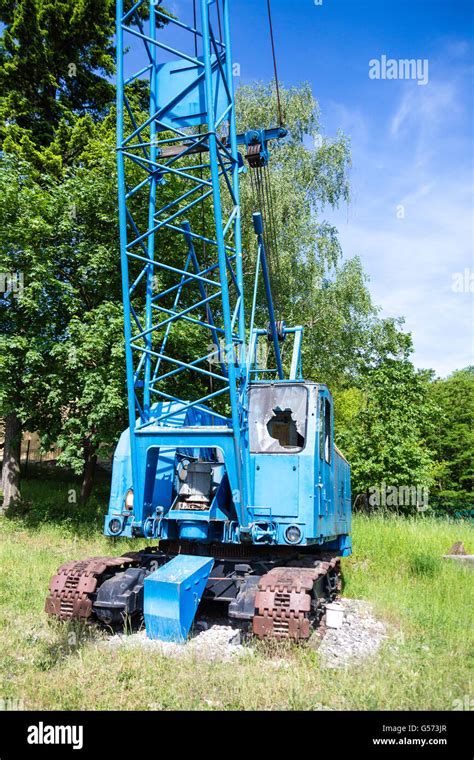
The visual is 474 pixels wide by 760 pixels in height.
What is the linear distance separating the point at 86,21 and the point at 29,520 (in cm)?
1407

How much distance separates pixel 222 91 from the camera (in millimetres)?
7898

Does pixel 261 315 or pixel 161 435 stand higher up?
pixel 261 315

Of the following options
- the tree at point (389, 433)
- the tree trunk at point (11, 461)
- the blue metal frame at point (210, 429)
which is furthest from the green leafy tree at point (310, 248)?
the blue metal frame at point (210, 429)

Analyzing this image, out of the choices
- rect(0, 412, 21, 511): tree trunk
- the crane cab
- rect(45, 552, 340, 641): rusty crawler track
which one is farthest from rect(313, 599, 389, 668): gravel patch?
rect(0, 412, 21, 511): tree trunk

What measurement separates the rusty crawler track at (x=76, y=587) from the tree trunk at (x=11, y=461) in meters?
9.58

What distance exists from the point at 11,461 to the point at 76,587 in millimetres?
10330

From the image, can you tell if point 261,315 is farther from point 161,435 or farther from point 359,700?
point 359,700

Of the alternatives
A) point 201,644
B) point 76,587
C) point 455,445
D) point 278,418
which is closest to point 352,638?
point 201,644

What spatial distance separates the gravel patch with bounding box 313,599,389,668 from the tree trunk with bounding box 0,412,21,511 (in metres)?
10.7

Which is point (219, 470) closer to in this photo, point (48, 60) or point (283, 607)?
point (283, 607)

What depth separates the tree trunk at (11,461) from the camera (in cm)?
1580

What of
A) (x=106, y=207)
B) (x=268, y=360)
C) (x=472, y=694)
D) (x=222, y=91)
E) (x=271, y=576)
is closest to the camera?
(x=472, y=694)

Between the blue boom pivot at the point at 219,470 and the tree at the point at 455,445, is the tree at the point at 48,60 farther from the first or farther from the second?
the tree at the point at 455,445
